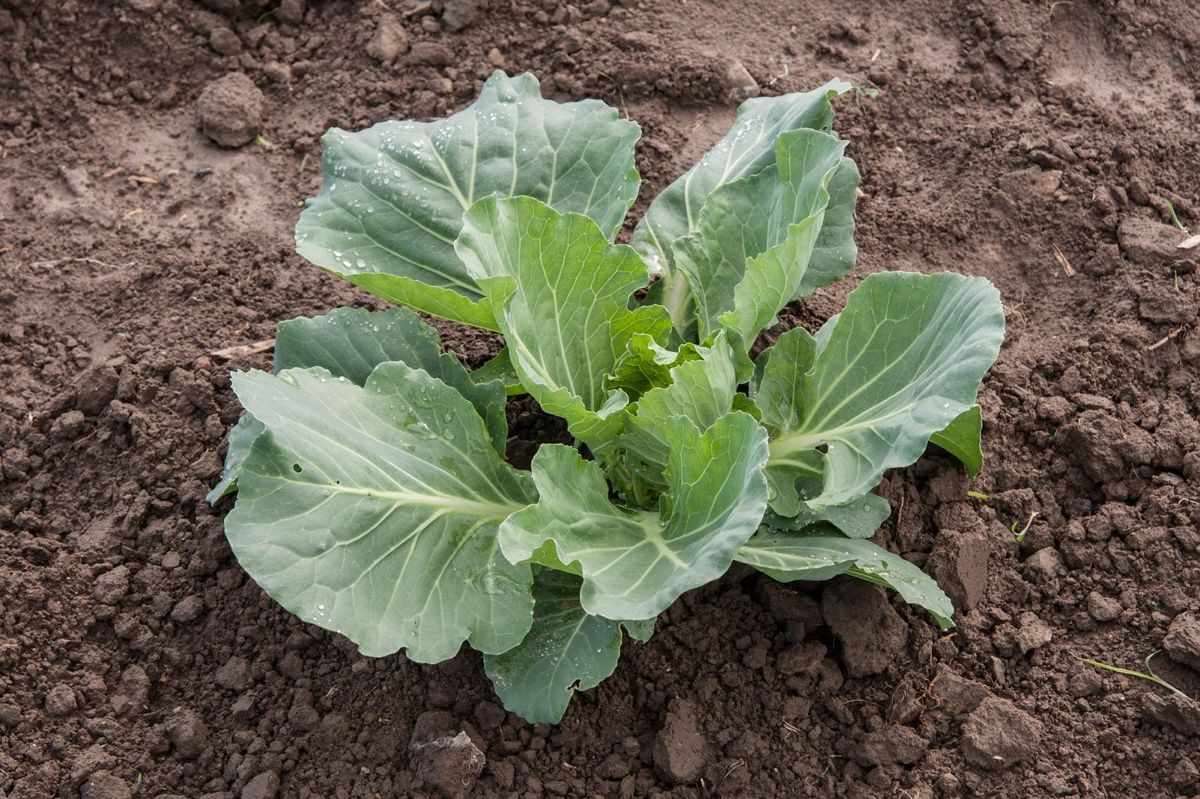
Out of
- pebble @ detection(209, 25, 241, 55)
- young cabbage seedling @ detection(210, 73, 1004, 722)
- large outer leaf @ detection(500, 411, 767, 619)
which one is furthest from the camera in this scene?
pebble @ detection(209, 25, 241, 55)

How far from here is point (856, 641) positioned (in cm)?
321

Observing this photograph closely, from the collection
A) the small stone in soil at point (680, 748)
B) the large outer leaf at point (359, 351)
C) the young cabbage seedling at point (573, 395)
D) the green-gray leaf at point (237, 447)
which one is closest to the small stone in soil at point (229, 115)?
the young cabbage seedling at point (573, 395)

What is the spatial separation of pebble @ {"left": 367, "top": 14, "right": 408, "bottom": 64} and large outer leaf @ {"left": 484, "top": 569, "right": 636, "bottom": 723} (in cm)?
247

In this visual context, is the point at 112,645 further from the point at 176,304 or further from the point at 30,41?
the point at 30,41

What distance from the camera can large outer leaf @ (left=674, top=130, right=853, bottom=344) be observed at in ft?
9.36

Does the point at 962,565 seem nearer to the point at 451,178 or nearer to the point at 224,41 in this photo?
the point at 451,178

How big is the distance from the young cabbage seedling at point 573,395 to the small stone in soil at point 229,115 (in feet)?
3.96

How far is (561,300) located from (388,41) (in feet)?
6.74

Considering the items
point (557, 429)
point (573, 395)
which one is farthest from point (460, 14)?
point (573, 395)

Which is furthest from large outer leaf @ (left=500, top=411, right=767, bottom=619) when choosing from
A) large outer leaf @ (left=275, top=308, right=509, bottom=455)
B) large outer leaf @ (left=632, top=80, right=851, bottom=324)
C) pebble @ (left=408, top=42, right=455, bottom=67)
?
pebble @ (left=408, top=42, right=455, bottom=67)

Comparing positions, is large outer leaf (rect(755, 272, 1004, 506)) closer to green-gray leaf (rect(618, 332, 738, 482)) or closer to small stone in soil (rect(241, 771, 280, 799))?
green-gray leaf (rect(618, 332, 738, 482))

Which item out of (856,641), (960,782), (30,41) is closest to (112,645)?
(856,641)

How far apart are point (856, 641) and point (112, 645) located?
2.05 metres

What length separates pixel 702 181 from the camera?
352 centimetres
